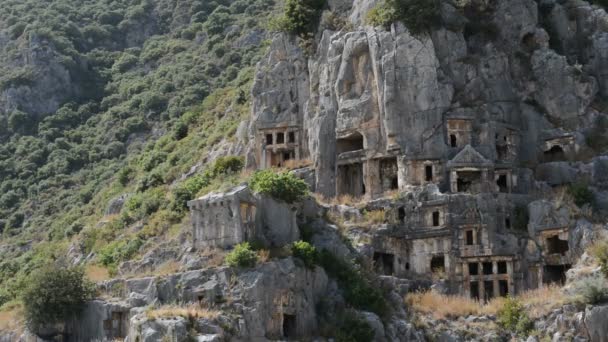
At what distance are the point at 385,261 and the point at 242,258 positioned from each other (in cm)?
1246

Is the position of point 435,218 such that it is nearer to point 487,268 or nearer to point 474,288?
point 487,268

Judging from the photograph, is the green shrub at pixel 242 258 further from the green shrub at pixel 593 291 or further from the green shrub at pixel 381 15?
the green shrub at pixel 381 15

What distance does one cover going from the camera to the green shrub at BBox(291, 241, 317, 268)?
5809 centimetres

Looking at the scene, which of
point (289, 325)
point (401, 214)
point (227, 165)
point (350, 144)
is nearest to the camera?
point (289, 325)

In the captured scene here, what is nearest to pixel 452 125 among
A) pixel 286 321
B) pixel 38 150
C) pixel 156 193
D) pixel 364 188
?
pixel 364 188

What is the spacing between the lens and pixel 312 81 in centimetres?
7438

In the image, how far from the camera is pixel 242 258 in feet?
183

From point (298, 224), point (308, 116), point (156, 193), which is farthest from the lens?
point (156, 193)

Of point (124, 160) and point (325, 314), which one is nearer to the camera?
point (325, 314)

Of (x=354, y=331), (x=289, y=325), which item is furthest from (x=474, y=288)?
(x=289, y=325)

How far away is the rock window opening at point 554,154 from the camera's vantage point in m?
69.1

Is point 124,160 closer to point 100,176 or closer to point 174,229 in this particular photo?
point 100,176

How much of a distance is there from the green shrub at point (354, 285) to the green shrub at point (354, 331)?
1.77 meters

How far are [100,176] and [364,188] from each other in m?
41.7
